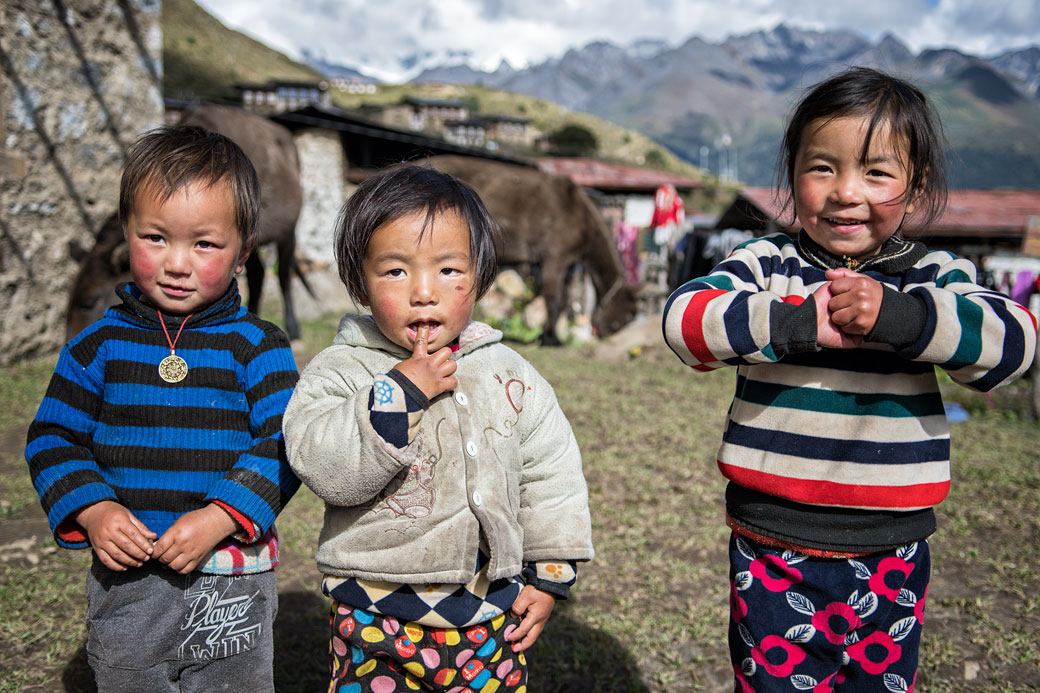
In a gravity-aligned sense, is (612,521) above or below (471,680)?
below

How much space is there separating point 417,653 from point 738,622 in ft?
2.29

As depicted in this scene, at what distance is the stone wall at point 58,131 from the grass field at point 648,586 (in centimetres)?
88

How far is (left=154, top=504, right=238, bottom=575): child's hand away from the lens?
1225mm

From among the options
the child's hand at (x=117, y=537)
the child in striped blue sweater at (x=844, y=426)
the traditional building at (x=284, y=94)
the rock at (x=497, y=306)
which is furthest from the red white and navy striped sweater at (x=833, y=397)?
the traditional building at (x=284, y=94)

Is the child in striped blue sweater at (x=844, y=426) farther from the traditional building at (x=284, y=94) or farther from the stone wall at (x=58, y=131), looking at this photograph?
the traditional building at (x=284, y=94)

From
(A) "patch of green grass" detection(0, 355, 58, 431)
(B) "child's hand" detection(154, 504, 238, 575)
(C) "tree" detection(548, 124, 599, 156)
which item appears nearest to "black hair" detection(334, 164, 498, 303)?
(B) "child's hand" detection(154, 504, 238, 575)

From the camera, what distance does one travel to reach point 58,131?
5.46 metres

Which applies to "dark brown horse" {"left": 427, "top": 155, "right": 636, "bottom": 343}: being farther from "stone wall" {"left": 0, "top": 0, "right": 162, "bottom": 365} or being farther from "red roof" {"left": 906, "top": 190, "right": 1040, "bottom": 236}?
"red roof" {"left": 906, "top": 190, "right": 1040, "bottom": 236}

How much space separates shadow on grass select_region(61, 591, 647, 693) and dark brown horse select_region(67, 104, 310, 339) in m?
3.01

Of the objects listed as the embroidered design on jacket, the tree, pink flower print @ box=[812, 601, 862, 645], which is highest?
the tree

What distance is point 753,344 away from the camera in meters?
1.16

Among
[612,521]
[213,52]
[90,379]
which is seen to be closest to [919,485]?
[90,379]

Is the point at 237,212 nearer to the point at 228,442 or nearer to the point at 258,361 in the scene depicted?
the point at 258,361

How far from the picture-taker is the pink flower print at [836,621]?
133 centimetres
